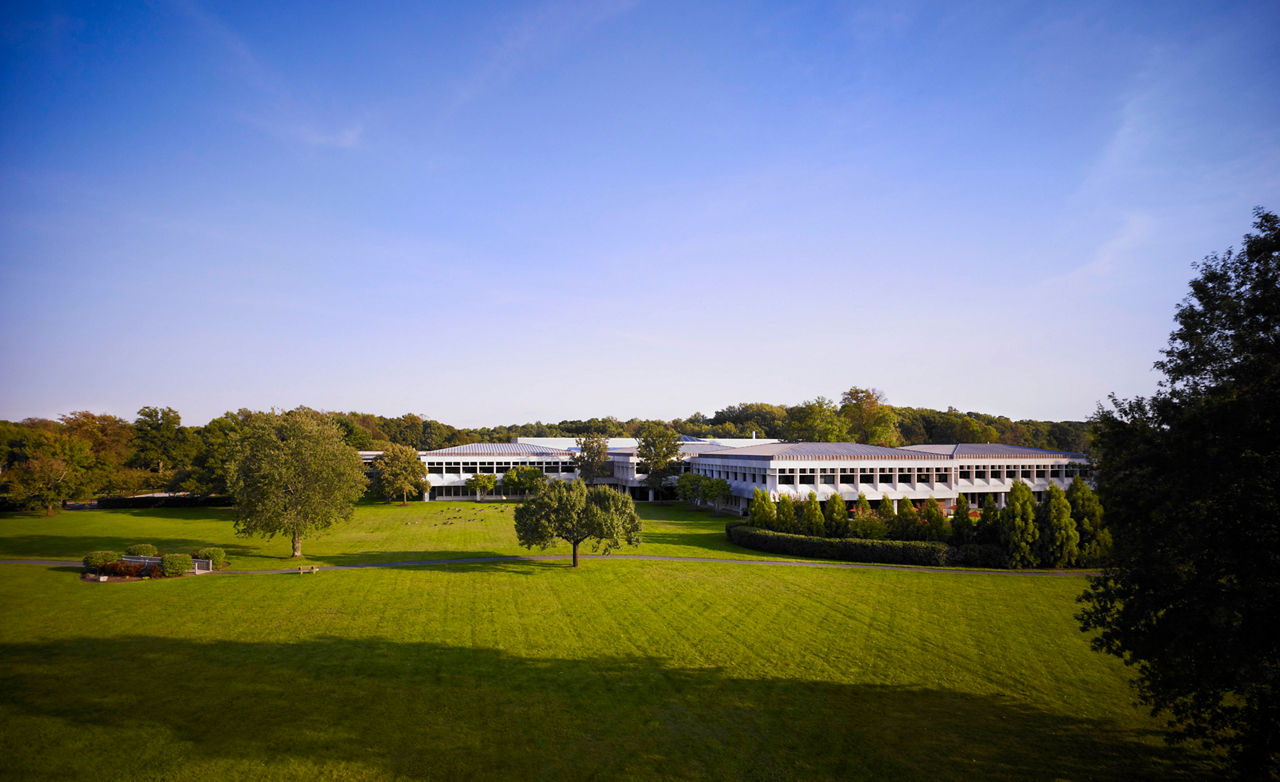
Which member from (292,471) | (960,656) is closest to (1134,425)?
(960,656)

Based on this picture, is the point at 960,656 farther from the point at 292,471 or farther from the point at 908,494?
the point at 908,494

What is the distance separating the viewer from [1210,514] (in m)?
11.1

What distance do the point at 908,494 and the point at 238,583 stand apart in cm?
5468

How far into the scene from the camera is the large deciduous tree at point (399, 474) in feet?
226

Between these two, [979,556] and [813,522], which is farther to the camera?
[813,522]

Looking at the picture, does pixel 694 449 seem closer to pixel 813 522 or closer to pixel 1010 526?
pixel 813 522

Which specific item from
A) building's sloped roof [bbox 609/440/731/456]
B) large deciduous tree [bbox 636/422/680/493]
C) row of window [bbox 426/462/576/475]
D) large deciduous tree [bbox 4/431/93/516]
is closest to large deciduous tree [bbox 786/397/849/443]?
building's sloped roof [bbox 609/440/731/456]

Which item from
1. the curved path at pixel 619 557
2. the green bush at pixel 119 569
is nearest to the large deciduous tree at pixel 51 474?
the curved path at pixel 619 557

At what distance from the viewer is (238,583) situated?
30719 mm

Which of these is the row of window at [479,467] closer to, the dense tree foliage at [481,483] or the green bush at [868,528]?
the dense tree foliage at [481,483]

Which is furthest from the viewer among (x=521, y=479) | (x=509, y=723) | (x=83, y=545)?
(x=521, y=479)

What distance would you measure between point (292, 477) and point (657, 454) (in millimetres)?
41118

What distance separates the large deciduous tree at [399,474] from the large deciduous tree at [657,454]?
26455 millimetres

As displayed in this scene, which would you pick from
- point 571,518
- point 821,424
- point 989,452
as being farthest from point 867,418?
→ point 571,518
